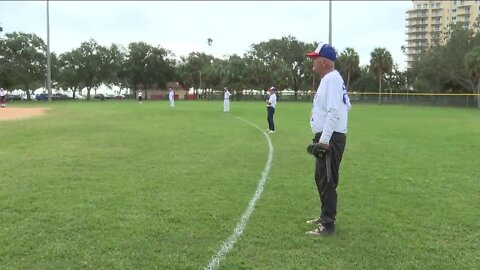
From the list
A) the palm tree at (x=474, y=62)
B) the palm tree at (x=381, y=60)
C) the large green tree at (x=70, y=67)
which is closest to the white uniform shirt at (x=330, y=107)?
the palm tree at (x=474, y=62)

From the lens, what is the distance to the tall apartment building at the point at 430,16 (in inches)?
5669

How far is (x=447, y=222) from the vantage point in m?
6.25

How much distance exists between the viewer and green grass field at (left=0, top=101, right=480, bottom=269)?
4859 mm

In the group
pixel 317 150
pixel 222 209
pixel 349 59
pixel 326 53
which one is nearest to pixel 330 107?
pixel 317 150

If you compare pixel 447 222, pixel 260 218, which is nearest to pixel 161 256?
pixel 260 218

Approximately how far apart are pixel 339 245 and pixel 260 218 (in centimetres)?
130

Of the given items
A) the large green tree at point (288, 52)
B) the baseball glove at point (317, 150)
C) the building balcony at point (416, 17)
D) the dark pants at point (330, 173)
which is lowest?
the dark pants at point (330, 173)

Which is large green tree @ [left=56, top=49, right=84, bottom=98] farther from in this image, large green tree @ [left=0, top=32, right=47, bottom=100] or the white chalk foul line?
the white chalk foul line

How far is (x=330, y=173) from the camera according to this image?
5621 mm

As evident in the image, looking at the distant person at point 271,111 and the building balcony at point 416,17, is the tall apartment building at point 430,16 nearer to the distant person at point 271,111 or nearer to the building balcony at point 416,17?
the building balcony at point 416,17

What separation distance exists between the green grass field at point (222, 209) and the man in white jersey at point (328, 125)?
326mm

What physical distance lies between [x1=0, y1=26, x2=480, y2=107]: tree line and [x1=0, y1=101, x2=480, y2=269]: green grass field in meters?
51.2

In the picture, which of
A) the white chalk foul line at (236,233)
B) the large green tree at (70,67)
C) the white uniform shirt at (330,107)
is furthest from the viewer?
the large green tree at (70,67)

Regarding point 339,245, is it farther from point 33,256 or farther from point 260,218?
point 33,256
